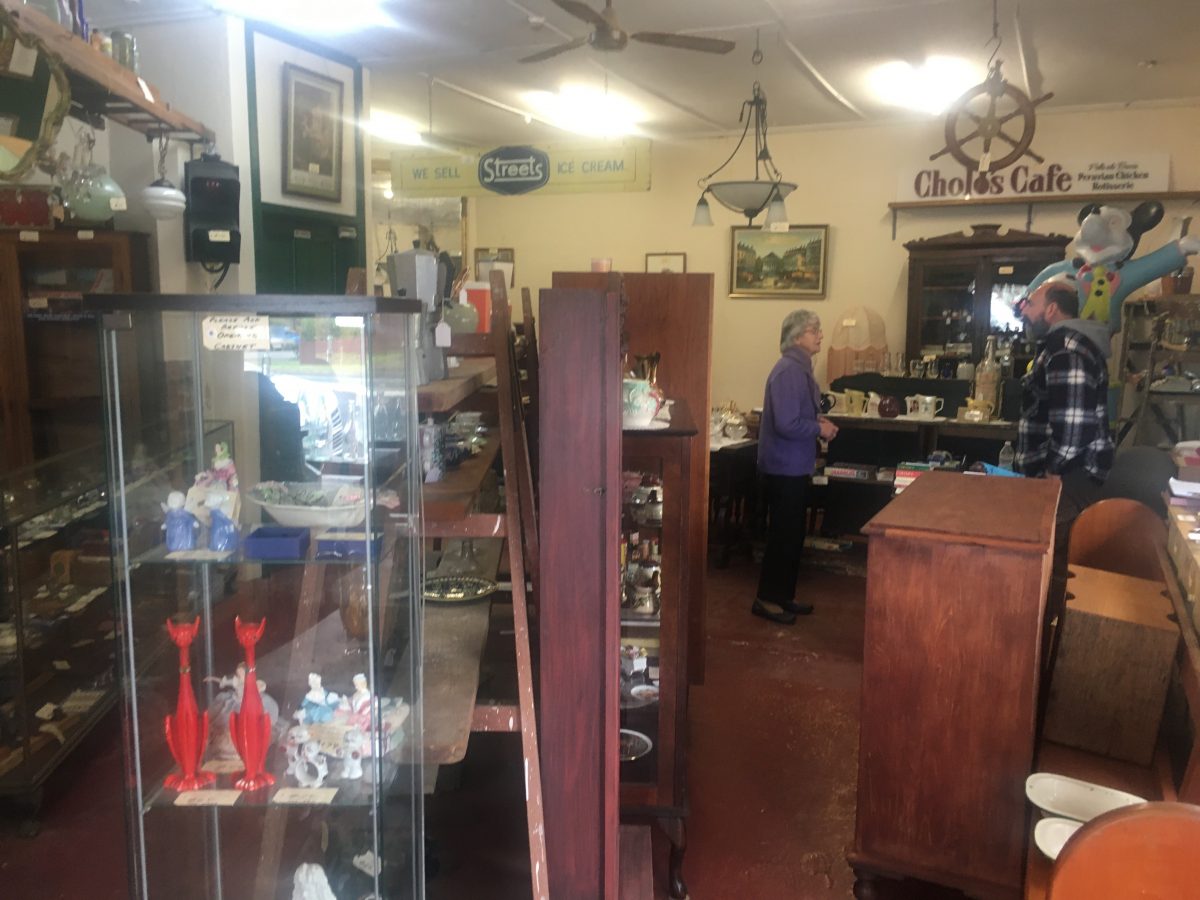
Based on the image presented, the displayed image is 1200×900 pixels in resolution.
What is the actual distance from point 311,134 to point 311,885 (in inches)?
161

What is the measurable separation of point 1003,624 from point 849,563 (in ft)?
11.5

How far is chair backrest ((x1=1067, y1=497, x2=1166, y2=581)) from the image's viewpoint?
288cm

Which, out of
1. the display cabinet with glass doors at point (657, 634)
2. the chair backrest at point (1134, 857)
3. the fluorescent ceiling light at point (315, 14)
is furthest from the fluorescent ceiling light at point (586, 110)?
the chair backrest at point (1134, 857)

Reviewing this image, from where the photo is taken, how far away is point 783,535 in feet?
14.9

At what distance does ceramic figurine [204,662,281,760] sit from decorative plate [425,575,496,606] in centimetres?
58

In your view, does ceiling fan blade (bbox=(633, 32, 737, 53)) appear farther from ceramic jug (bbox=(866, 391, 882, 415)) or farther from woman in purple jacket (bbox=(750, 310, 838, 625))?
ceramic jug (bbox=(866, 391, 882, 415))

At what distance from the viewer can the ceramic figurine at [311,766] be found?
4.97 feet

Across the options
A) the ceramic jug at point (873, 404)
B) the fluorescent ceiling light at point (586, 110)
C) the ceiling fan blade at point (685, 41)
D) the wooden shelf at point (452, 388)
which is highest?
the fluorescent ceiling light at point (586, 110)

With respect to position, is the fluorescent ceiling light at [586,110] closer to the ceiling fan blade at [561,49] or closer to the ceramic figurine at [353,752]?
the ceiling fan blade at [561,49]

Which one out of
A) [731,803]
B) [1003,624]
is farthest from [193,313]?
[731,803]

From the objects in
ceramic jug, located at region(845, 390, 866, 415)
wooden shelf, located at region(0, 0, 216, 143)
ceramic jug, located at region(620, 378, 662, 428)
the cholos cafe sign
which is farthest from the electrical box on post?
ceramic jug, located at region(845, 390, 866, 415)

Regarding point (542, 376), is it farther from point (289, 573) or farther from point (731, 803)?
point (731, 803)

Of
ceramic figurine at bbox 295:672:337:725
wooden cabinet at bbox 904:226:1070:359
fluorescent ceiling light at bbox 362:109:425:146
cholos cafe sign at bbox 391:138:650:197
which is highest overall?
fluorescent ceiling light at bbox 362:109:425:146

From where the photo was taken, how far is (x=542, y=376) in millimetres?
1657
